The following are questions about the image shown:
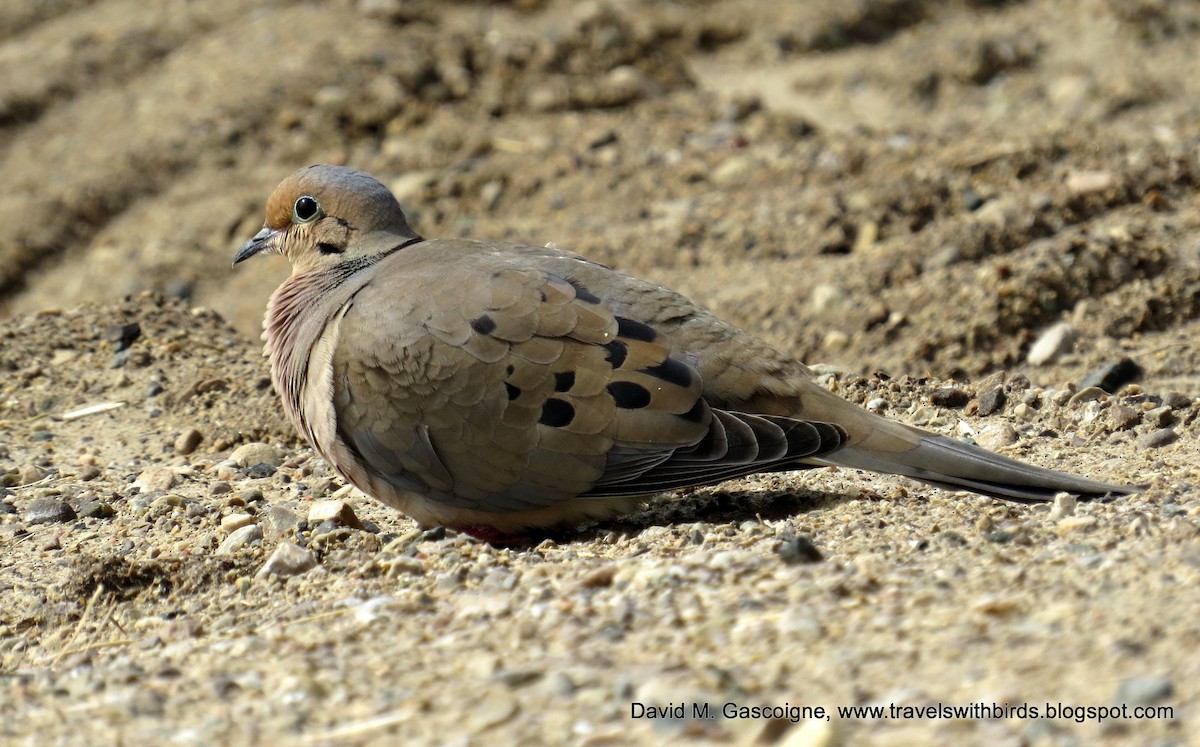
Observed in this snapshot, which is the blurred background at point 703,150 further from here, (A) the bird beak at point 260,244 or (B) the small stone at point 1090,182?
(A) the bird beak at point 260,244

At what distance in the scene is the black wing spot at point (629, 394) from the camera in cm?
406

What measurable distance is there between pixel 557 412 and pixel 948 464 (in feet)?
3.53

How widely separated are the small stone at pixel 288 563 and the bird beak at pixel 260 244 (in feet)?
4.90

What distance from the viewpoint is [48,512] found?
4.68 m

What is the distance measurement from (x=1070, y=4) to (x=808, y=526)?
8417mm

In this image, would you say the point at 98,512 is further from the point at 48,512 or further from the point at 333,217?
the point at 333,217

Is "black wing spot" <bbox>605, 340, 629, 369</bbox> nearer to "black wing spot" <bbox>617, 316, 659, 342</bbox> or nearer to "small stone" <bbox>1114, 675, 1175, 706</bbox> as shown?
"black wing spot" <bbox>617, 316, 659, 342</bbox>

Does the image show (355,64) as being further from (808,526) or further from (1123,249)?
(808,526)

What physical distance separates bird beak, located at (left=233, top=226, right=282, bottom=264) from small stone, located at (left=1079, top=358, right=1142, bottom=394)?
290 centimetres

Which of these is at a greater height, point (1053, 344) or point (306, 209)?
point (306, 209)

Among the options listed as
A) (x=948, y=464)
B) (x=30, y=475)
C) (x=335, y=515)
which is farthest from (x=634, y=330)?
(x=30, y=475)

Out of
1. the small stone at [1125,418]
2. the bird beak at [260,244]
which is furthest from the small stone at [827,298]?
the bird beak at [260,244]

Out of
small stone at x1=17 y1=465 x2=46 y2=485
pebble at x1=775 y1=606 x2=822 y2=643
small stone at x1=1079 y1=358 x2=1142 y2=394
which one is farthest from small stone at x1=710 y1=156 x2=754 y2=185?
pebble at x1=775 y1=606 x2=822 y2=643

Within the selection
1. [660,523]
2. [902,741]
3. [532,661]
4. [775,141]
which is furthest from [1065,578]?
[775,141]
